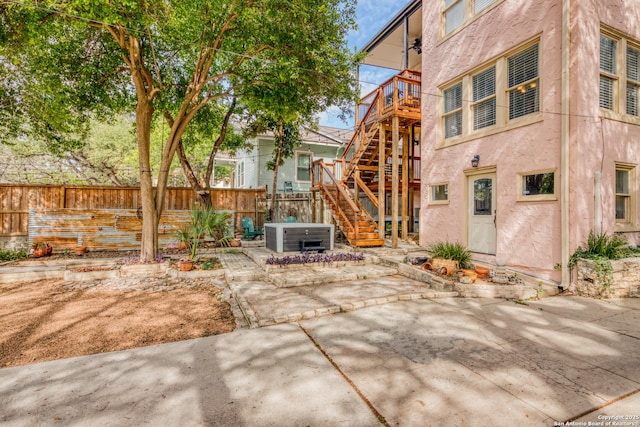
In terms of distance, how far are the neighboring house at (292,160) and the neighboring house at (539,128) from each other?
7.73 metres

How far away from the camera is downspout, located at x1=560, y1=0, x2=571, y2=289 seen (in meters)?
5.07

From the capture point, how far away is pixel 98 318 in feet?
13.4

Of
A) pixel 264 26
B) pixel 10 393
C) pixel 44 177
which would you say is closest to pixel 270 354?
pixel 10 393

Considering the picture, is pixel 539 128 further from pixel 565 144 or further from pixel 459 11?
pixel 459 11

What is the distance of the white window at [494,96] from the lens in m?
5.85

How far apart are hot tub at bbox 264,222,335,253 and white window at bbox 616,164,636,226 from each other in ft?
20.4

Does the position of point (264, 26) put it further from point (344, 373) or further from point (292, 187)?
point (292, 187)

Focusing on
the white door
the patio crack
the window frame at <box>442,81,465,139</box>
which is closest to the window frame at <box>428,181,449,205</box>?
the white door

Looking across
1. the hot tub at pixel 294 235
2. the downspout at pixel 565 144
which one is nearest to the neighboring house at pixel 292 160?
the hot tub at pixel 294 235

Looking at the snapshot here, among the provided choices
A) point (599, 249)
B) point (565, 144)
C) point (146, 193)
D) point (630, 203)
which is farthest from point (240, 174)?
point (630, 203)

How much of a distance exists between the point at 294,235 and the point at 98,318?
4469mm

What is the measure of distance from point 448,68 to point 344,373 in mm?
7962

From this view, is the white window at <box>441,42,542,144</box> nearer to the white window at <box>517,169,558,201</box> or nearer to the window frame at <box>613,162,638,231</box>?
the white window at <box>517,169,558,201</box>

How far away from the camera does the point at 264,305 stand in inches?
171
